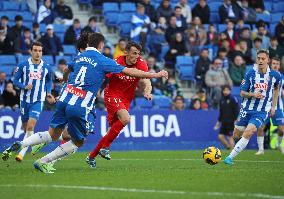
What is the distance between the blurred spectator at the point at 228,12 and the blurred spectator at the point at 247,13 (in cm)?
43

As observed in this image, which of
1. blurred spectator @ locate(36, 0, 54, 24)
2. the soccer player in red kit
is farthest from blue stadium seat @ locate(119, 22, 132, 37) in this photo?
the soccer player in red kit

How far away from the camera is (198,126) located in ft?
81.1

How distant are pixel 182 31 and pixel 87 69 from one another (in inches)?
591

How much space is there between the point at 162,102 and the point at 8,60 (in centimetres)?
486

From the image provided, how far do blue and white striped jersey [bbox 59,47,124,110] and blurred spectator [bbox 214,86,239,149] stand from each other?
38.8 feet

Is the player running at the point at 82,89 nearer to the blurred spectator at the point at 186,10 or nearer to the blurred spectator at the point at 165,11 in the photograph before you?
the blurred spectator at the point at 165,11

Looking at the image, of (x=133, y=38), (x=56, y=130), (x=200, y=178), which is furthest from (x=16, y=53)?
(x=200, y=178)

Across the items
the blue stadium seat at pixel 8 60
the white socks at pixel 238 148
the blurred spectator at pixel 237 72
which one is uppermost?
the blue stadium seat at pixel 8 60

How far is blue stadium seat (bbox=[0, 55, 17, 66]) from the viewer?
24.6 meters

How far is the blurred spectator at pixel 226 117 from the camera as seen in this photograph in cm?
2439

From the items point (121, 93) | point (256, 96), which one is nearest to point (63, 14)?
point (121, 93)

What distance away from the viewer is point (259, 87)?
17.3 meters

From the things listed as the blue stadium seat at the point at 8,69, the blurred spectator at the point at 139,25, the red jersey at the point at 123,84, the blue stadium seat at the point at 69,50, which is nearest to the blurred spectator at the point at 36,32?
the blue stadium seat at the point at 69,50

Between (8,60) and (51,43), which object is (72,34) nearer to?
(51,43)
